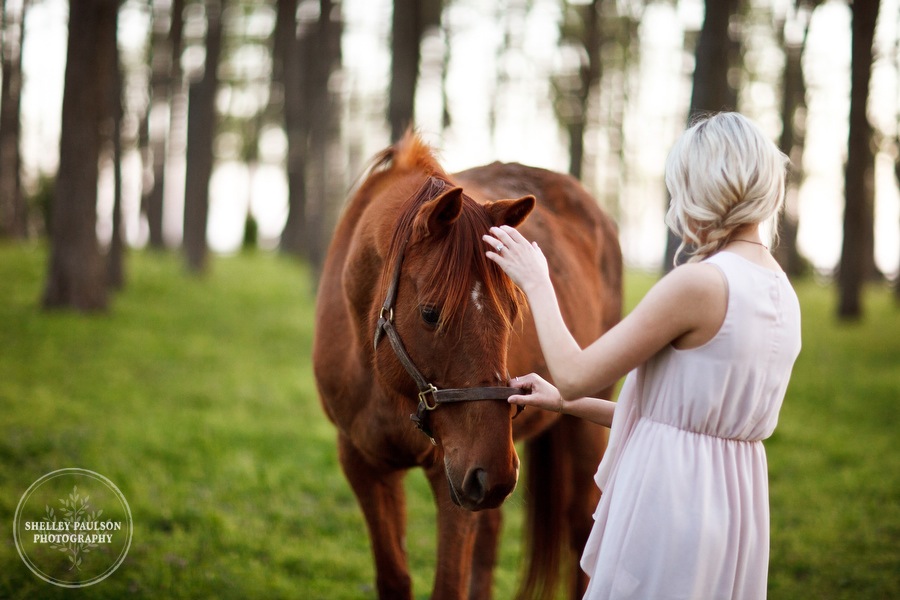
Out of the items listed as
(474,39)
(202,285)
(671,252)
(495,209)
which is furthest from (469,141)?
(495,209)

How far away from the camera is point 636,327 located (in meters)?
1.93

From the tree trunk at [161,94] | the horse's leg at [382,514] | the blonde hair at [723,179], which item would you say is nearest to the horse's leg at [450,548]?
the horse's leg at [382,514]

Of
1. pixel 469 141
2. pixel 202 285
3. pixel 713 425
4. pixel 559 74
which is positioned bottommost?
pixel 202 285

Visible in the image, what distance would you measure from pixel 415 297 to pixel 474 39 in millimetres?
19264

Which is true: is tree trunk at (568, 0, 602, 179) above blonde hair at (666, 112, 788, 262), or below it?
above

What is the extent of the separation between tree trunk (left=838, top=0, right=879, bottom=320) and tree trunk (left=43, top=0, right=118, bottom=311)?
12523 mm

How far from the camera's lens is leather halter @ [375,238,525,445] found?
87.7 inches

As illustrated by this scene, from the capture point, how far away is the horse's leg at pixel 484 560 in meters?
4.14

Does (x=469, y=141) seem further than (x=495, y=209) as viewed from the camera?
Yes

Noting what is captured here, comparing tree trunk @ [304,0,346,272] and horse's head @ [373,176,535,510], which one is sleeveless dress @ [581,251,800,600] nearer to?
horse's head @ [373,176,535,510]

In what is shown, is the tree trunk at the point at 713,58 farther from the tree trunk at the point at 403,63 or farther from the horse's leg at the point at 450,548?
the tree trunk at the point at 403,63

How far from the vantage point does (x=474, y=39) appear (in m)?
20.2

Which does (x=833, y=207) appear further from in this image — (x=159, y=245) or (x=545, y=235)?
(x=545, y=235)

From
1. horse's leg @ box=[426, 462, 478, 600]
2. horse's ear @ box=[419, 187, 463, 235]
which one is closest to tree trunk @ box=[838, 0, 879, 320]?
horse's leg @ box=[426, 462, 478, 600]
